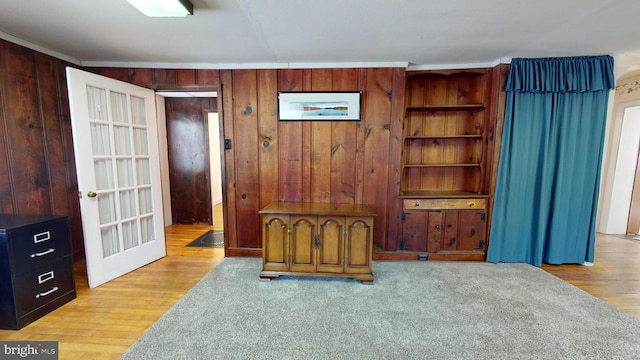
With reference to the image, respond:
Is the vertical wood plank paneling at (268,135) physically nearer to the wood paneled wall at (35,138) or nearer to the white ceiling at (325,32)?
the white ceiling at (325,32)

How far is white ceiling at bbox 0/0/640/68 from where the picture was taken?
1773 millimetres

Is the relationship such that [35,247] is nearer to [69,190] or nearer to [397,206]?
[69,190]

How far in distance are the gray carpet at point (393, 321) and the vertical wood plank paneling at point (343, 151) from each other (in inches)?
39.1

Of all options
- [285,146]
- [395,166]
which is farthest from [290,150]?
[395,166]

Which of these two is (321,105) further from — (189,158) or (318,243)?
(189,158)

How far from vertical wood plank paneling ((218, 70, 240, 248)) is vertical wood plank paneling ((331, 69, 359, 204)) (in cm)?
117

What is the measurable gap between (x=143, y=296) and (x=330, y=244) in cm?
174

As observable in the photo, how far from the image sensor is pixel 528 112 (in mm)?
2719

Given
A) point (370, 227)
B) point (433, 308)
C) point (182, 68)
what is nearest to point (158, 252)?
point (182, 68)

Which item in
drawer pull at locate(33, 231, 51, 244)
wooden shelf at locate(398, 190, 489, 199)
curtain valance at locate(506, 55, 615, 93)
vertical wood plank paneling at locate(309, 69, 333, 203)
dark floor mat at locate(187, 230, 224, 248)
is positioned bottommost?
dark floor mat at locate(187, 230, 224, 248)

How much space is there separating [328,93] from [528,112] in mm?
2173

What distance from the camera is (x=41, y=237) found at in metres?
1.94

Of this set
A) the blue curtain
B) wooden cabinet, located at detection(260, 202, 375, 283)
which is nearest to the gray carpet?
wooden cabinet, located at detection(260, 202, 375, 283)

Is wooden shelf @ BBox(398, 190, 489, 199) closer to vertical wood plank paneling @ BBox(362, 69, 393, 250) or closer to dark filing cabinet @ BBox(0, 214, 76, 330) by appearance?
vertical wood plank paneling @ BBox(362, 69, 393, 250)
